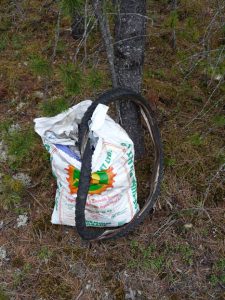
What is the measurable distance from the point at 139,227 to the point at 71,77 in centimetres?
102

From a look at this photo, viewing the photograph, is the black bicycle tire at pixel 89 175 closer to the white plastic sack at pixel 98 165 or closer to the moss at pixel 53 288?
the white plastic sack at pixel 98 165

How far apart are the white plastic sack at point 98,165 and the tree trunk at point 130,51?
29 centimetres

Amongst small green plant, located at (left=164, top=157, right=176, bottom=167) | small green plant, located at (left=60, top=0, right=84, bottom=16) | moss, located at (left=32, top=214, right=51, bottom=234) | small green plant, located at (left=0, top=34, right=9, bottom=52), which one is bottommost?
moss, located at (left=32, top=214, right=51, bottom=234)

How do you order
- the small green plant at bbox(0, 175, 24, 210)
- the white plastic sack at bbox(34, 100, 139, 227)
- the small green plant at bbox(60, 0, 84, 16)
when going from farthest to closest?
the small green plant at bbox(0, 175, 24, 210)
the white plastic sack at bbox(34, 100, 139, 227)
the small green plant at bbox(60, 0, 84, 16)

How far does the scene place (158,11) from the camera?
142 inches

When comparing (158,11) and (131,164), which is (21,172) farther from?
(158,11)

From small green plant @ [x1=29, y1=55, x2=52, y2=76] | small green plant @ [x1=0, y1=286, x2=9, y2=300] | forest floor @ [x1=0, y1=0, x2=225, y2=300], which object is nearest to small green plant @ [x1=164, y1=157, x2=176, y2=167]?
forest floor @ [x1=0, y1=0, x2=225, y2=300]

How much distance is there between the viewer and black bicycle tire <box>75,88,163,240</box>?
161cm

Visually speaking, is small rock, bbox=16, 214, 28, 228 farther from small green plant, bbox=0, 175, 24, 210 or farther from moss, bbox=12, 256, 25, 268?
moss, bbox=12, 256, 25, 268

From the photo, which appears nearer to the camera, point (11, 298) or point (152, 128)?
point (11, 298)

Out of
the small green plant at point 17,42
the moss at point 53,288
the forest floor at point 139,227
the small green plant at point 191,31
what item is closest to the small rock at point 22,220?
the forest floor at point 139,227

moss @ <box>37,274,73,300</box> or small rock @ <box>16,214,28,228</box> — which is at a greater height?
small rock @ <box>16,214,28,228</box>

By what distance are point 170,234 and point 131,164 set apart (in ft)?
1.57

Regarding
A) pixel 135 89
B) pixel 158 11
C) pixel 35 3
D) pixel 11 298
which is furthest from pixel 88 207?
pixel 35 3
